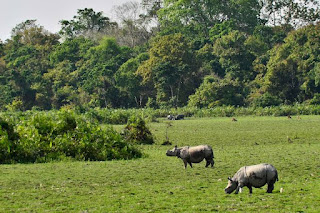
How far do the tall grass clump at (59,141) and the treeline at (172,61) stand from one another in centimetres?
3947

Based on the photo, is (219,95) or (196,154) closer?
(196,154)

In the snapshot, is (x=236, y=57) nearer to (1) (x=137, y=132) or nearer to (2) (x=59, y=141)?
(1) (x=137, y=132)

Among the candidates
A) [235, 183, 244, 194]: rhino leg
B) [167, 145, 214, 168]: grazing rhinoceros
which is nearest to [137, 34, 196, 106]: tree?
[167, 145, 214, 168]: grazing rhinoceros

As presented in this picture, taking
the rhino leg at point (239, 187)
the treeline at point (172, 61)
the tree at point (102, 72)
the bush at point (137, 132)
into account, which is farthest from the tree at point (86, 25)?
the rhino leg at point (239, 187)

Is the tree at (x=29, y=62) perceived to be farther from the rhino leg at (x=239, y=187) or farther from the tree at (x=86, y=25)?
the rhino leg at (x=239, y=187)

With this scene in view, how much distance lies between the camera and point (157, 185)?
14273 mm

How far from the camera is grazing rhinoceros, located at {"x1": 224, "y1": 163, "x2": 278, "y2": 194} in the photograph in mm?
11797

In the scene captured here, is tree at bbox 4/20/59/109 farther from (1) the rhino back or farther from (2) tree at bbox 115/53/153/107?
(1) the rhino back

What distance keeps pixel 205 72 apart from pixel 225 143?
4670 cm

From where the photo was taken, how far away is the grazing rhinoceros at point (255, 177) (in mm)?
11797

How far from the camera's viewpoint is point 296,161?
18469 mm

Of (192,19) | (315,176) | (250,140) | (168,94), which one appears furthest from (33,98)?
(315,176)

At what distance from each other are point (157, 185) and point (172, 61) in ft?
180

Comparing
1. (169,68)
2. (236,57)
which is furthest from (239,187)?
(236,57)
